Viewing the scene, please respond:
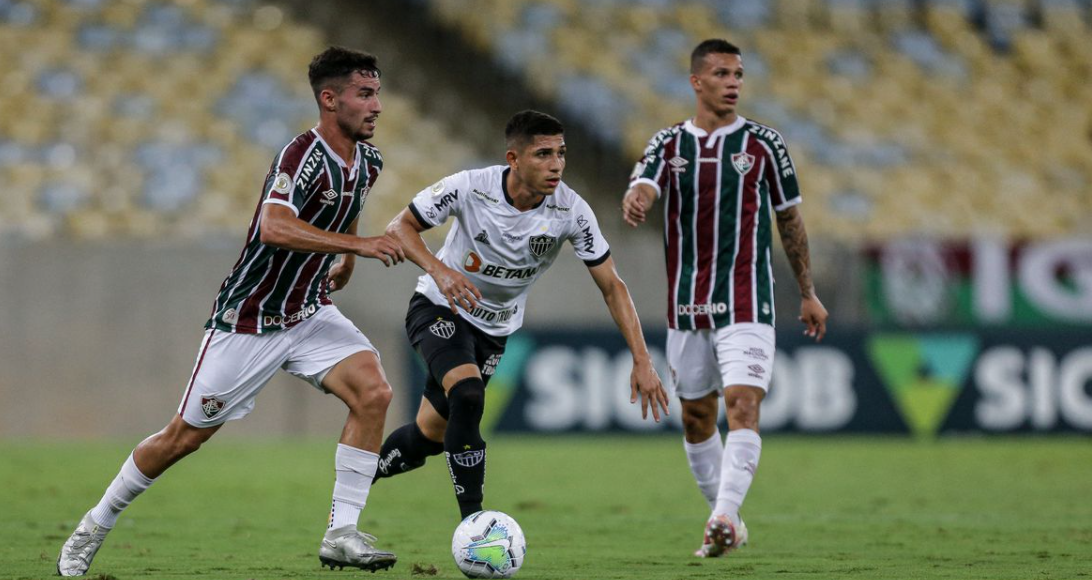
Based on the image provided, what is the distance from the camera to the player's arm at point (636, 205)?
23.8 feet

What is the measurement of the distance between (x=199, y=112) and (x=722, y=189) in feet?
39.0

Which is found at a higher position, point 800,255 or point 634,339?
point 800,255

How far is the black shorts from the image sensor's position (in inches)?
274

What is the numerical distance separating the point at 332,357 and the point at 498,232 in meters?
0.99

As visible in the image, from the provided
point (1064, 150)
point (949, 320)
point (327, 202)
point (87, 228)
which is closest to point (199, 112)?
point (87, 228)

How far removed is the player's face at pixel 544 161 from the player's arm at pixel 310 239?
887mm

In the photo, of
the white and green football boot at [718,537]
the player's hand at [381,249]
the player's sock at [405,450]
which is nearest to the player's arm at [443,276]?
the player's hand at [381,249]

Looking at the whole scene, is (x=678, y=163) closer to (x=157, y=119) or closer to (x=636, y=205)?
(x=636, y=205)

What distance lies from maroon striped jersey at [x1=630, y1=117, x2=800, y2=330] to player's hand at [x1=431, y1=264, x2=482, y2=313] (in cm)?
179

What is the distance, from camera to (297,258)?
21.8ft

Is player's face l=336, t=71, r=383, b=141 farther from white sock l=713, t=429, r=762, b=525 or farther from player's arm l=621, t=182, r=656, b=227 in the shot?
white sock l=713, t=429, r=762, b=525

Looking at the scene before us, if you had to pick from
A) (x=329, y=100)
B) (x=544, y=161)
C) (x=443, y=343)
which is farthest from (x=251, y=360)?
(x=544, y=161)

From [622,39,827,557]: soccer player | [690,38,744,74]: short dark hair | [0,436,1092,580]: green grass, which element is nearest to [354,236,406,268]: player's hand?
[0,436,1092,580]: green grass

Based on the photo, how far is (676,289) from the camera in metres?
7.93
